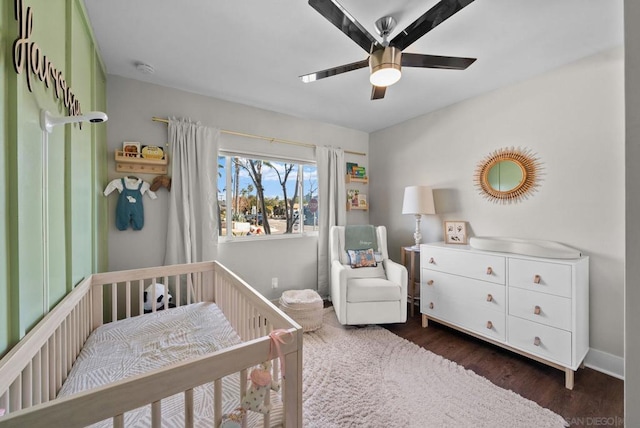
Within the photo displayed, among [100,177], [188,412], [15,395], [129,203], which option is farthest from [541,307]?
[100,177]

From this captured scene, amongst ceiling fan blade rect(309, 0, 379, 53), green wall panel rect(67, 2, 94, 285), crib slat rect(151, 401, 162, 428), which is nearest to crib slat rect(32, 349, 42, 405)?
green wall panel rect(67, 2, 94, 285)

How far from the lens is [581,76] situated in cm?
194

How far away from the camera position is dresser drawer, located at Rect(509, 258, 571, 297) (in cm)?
171

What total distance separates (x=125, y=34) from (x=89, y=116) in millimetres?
1186

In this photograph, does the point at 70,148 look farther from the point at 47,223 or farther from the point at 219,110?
the point at 219,110

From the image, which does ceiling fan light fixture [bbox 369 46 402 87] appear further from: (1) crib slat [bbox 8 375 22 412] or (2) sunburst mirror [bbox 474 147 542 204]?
(1) crib slat [bbox 8 375 22 412]

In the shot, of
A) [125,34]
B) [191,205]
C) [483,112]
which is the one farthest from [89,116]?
[483,112]

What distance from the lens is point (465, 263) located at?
2.21 m

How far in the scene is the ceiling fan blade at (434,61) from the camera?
4.98 feet

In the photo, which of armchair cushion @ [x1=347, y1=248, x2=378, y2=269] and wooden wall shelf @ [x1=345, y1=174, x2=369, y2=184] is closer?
armchair cushion @ [x1=347, y1=248, x2=378, y2=269]

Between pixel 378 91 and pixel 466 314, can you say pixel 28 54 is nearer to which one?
pixel 378 91

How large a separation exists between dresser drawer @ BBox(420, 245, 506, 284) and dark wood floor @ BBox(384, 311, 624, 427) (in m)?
0.61

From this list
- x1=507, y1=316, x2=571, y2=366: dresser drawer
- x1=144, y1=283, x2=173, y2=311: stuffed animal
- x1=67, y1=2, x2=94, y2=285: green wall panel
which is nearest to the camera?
x1=67, y1=2, x2=94, y2=285: green wall panel

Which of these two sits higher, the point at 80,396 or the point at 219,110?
the point at 219,110
